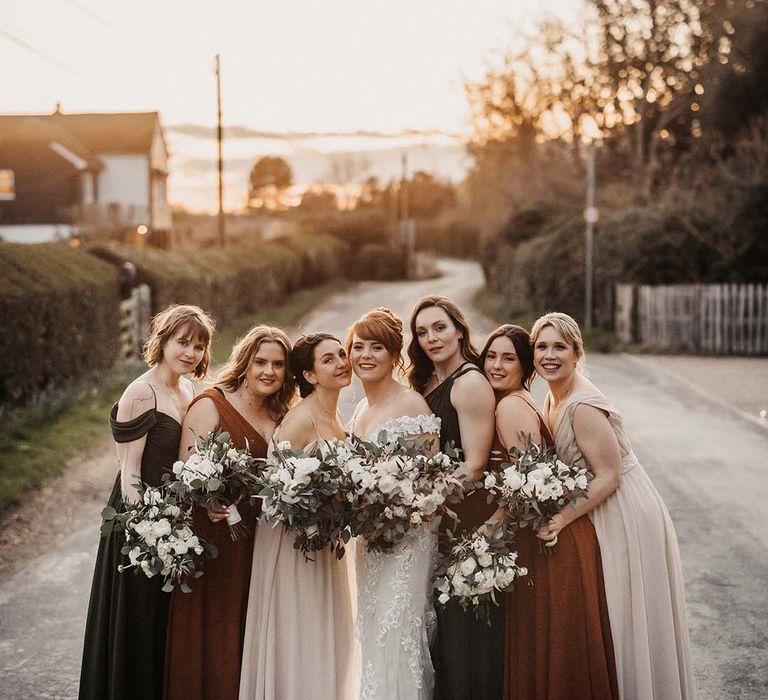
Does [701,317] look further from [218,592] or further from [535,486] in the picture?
[218,592]

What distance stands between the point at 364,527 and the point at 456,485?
442 mm

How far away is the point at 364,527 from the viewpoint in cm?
430

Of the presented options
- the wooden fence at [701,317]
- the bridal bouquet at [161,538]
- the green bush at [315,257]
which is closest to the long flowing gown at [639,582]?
the bridal bouquet at [161,538]

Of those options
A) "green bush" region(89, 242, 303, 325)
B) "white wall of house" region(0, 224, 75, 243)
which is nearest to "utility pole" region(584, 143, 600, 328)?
"green bush" region(89, 242, 303, 325)

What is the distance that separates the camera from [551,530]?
14.5 ft

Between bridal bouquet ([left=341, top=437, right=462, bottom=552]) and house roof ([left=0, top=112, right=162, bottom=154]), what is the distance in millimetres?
48601

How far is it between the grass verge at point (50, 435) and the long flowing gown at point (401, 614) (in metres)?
5.72

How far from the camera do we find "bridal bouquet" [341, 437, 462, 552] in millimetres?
4195

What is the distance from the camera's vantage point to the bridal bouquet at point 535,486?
424 cm

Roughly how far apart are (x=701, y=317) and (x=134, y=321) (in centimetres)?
1269

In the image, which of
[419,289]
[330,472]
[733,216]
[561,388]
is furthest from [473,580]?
[419,289]

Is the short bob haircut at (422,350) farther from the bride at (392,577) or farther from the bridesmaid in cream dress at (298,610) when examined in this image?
the bridesmaid in cream dress at (298,610)

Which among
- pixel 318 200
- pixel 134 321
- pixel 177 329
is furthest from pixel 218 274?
pixel 318 200

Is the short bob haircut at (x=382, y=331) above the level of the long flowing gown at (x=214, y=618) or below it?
above
